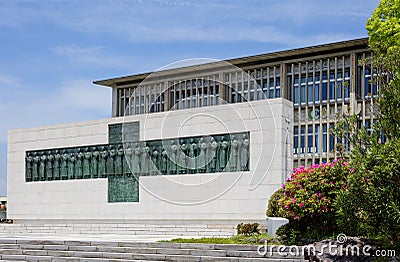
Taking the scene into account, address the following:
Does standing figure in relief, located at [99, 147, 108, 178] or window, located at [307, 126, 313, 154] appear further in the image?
window, located at [307, 126, 313, 154]

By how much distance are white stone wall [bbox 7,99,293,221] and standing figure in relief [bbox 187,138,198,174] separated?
23 cm

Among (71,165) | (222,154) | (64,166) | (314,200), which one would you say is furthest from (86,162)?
(314,200)

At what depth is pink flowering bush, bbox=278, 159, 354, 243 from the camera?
12789mm

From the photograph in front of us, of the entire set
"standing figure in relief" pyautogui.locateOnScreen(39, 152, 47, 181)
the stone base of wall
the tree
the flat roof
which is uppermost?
the flat roof

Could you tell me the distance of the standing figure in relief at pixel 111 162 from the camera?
22.1 metres

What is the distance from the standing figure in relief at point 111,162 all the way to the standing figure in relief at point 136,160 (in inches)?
34.1

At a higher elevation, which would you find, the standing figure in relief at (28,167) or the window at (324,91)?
the window at (324,91)

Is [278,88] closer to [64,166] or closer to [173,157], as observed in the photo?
[64,166]

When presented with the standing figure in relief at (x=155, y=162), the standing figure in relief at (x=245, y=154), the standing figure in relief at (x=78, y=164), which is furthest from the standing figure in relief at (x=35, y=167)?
the standing figure in relief at (x=245, y=154)

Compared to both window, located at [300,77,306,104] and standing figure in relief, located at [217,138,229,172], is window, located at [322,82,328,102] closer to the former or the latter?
window, located at [300,77,306,104]

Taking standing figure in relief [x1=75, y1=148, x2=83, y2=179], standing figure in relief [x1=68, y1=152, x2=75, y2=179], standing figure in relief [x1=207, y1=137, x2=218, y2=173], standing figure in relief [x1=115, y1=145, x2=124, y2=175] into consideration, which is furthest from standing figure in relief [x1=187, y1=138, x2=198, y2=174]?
standing figure in relief [x1=68, y1=152, x2=75, y2=179]

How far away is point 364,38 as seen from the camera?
1304 inches

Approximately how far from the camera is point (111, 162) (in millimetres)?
22156

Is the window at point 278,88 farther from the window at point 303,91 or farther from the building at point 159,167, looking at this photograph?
the building at point 159,167
